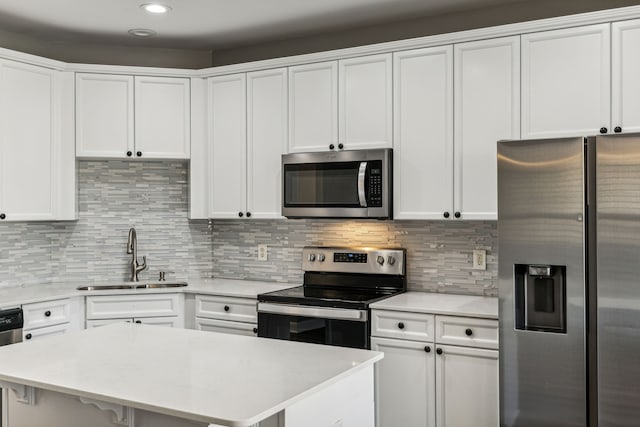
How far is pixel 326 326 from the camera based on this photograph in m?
3.52

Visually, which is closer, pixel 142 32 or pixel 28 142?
pixel 28 142

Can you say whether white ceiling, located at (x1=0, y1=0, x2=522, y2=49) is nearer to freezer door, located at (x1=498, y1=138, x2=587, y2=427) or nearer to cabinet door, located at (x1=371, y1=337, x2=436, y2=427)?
freezer door, located at (x1=498, y1=138, x2=587, y2=427)

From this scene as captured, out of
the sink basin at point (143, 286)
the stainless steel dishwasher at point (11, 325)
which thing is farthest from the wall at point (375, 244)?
the stainless steel dishwasher at point (11, 325)

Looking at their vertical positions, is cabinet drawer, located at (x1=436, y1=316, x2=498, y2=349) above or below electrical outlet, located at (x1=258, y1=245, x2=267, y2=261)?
below

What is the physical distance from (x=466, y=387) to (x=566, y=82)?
1648 mm

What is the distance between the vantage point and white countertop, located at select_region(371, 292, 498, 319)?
321cm

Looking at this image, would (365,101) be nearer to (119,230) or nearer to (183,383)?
(119,230)

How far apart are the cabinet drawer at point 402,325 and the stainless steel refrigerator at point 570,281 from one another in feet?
1.78

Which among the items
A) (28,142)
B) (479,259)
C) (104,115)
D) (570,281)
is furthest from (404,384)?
(28,142)

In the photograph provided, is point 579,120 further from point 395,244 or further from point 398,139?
point 395,244

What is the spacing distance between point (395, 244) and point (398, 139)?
0.72m

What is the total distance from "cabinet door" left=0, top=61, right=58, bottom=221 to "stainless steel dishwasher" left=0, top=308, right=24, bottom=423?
2.21 ft

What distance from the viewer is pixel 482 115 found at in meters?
3.44

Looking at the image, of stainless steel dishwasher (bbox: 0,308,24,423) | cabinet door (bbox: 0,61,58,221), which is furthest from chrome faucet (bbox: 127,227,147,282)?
stainless steel dishwasher (bbox: 0,308,24,423)
